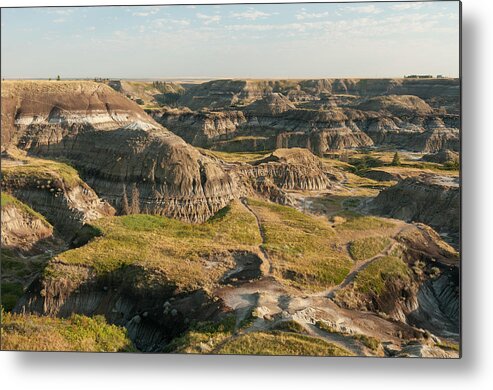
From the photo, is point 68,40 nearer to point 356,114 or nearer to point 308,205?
point 308,205

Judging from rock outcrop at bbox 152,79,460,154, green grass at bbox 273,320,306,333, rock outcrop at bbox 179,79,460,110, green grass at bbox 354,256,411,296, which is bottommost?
green grass at bbox 273,320,306,333

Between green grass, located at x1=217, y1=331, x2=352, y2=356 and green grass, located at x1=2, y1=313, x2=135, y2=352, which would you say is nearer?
green grass, located at x1=217, y1=331, x2=352, y2=356

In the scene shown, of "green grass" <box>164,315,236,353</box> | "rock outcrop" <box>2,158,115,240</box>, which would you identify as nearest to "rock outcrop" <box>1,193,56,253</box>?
"rock outcrop" <box>2,158,115,240</box>

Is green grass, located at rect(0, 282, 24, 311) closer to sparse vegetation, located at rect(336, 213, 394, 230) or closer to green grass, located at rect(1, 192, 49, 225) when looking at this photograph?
green grass, located at rect(1, 192, 49, 225)

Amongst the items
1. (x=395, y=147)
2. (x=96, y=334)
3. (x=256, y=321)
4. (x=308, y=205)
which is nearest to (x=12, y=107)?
(x=308, y=205)

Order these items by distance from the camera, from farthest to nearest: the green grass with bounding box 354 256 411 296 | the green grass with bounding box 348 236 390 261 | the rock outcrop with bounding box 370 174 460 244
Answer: the rock outcrop with bounding box 370 174 460 244 < the green grass with bounding box 348 236 390 261 < the green grass with bounding box 354 256 411 296

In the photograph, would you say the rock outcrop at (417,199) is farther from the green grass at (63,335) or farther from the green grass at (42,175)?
the green grass at (42,175)

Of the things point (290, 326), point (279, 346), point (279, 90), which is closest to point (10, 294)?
point (279, 346)
